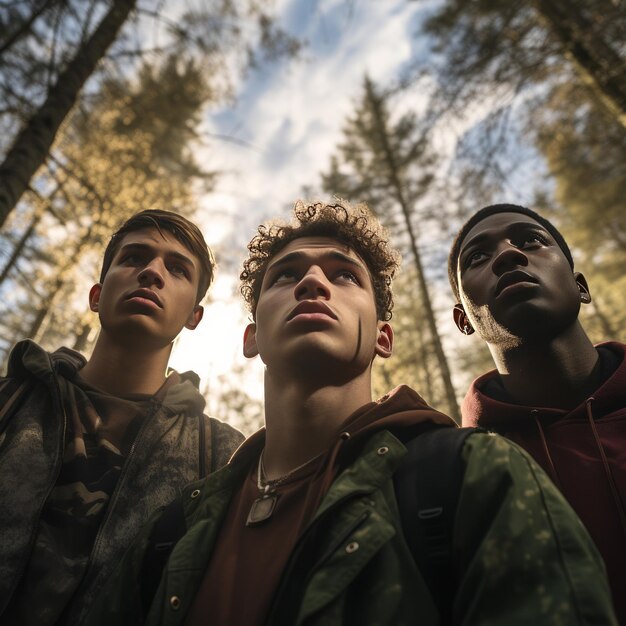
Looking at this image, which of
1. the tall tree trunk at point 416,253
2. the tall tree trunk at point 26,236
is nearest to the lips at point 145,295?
the tall tree trunk at point 416,253

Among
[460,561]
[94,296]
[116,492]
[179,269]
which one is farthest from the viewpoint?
[94,296]

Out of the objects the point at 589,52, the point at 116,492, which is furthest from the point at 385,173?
the point at 116,492

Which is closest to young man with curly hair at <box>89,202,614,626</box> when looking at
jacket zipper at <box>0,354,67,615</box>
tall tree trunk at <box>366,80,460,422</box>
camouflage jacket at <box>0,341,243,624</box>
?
camouflage jacket at <box>0,341,243,624</box>

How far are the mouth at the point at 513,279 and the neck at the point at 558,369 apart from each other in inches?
13.6

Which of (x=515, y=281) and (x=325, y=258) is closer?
(x=515, y=281)

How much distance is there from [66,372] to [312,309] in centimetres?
187

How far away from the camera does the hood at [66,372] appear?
8.70 feet

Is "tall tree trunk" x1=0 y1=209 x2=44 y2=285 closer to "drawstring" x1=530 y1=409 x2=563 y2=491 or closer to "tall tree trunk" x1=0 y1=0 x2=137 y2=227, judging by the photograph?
"tall tree trunk" x1=0 y1=0 x2=137 y2=227

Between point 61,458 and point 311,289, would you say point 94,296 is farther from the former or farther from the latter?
point 311,289

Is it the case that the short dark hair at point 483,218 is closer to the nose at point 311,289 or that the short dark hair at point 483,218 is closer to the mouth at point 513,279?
the mouth at point 513,279

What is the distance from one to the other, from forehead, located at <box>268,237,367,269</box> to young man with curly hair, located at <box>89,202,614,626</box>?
12 millimetres

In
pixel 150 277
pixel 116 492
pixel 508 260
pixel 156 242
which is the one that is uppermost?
pixel 156 242

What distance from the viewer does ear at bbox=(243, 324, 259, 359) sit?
289 centimetres

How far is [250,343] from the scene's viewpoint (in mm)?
2955
